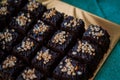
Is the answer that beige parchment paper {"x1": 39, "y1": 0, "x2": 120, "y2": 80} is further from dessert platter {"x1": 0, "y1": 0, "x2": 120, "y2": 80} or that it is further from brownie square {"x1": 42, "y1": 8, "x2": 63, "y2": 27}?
brownie square {"x1": 42, "y1": 8, "x2": 63, "y2": 27}

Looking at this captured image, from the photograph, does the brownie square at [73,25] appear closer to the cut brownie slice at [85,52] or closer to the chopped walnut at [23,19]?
the cut brownie slice at [85,52]

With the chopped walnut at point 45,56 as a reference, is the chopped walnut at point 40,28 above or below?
above

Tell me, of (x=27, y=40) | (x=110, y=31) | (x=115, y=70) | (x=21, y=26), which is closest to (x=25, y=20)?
(x=21, y=26)

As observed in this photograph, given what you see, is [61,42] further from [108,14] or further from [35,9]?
[108,14]

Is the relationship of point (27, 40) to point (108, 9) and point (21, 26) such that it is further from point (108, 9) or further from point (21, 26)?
point (108, 9)

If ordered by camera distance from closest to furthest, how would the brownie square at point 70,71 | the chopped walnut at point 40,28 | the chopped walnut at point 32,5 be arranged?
the brownie square at point 70,71
the chopped walnut at point 40,28
the chopped walnut at point 32,5

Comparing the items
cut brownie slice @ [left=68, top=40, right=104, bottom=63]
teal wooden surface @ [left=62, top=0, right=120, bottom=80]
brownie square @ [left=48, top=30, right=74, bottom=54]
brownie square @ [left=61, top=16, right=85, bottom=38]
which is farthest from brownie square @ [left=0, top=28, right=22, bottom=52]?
teal wooden surface @ [left=62, top=0, right=120, bottom=80]

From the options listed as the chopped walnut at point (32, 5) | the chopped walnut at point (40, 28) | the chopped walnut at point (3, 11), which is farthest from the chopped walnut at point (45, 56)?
the chopped walnut at point (3, 11)

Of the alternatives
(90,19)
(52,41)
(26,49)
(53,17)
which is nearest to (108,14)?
(90,19)
